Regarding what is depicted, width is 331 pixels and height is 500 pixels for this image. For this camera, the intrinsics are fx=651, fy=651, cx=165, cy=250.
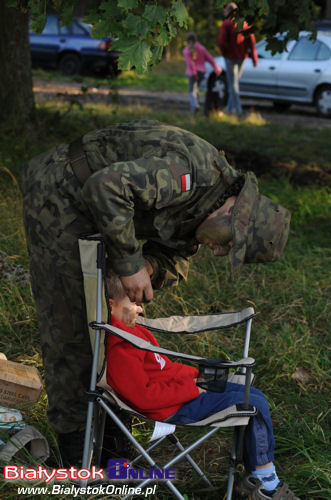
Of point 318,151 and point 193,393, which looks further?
point 318,151

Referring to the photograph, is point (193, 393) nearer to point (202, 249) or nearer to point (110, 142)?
point (110, 142)

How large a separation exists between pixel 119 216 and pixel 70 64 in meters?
16.5

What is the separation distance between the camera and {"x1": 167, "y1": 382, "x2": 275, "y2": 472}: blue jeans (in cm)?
264

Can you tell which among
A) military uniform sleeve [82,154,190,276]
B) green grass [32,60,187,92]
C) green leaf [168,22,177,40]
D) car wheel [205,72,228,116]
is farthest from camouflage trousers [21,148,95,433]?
green grass [32,60,187,92]

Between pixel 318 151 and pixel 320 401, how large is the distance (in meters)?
5.98

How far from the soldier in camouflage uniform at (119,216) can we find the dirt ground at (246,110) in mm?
4339

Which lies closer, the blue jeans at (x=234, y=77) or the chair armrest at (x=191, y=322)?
the chair armrest at (x=191, y=322)

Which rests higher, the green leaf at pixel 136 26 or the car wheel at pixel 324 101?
the green leaf at pixel 136 26

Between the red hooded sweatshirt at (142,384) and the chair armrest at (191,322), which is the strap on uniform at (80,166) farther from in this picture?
the chair armrest at (191,322)

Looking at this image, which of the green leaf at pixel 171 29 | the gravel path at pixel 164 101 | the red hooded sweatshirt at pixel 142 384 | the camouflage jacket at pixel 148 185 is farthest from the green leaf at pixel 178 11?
the gravel path at pixel 164 101

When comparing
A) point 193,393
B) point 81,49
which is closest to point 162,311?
point 193,393

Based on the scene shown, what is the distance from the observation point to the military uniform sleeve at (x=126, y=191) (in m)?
2.41

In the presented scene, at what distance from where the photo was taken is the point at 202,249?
5.46 metres

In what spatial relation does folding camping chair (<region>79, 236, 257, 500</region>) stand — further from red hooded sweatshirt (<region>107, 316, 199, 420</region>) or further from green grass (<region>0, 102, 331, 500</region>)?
green grass (<region>0, 102, 331, 500</region>)
